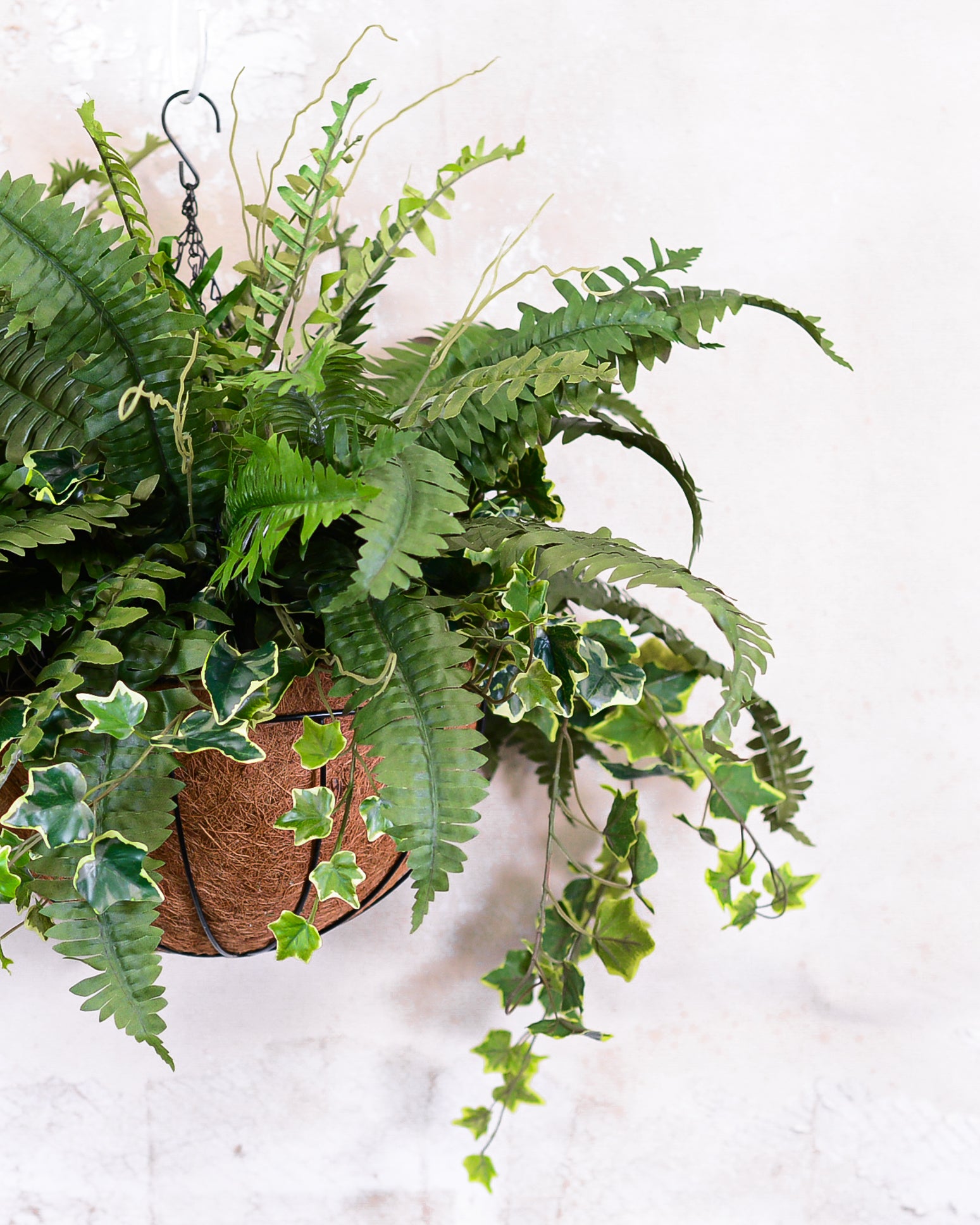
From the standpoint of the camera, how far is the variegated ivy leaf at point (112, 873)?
1.91 ft

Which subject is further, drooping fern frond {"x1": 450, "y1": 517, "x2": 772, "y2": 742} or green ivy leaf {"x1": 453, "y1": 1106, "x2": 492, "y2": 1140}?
green ivy leaf {"x1": 453, "y1": 1106, "x2": 492, "y2": 1140}

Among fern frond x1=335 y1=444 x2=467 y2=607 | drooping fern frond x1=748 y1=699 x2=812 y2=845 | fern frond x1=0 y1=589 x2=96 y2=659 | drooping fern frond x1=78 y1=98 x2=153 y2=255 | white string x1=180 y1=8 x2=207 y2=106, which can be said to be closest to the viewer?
fern frond x1=335 y1=444 x2=467 y2=607

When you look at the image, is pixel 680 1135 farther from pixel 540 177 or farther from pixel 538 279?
pixel 540 177

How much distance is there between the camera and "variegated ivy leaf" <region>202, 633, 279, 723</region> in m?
0.59

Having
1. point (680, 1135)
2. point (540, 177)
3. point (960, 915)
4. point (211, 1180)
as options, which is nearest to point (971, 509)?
point (960, 915)

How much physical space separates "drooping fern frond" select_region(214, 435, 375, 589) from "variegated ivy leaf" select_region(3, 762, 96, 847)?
0.50ft

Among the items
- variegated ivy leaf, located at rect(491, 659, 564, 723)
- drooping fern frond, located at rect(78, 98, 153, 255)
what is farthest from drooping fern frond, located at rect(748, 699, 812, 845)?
drooping fern frond, located at rect(78, 98, 153, 255)

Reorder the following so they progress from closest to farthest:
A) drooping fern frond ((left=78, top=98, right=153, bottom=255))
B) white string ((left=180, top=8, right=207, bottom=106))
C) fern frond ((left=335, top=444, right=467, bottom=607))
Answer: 1. fern frond ((left=335, top=444, right=467, bottom=607))
2. drooping fern frond ((left=78, top=98, right=153, bottom=255))
3. white string ((left=180, top=8, right=207, bottom=106))

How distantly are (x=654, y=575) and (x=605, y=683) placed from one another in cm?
24

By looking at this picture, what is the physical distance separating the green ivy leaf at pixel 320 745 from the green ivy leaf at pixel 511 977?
0.57 m

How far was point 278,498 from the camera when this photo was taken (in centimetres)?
53

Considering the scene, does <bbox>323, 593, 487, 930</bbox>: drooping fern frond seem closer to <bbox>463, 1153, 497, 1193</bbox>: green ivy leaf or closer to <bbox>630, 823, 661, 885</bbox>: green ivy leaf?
<bbox>630, 823, 661, 885</bbox>: green ivy leaf

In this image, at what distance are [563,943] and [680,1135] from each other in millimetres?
314

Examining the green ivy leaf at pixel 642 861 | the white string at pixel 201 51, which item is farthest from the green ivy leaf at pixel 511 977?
the white string at pixel 201 51
